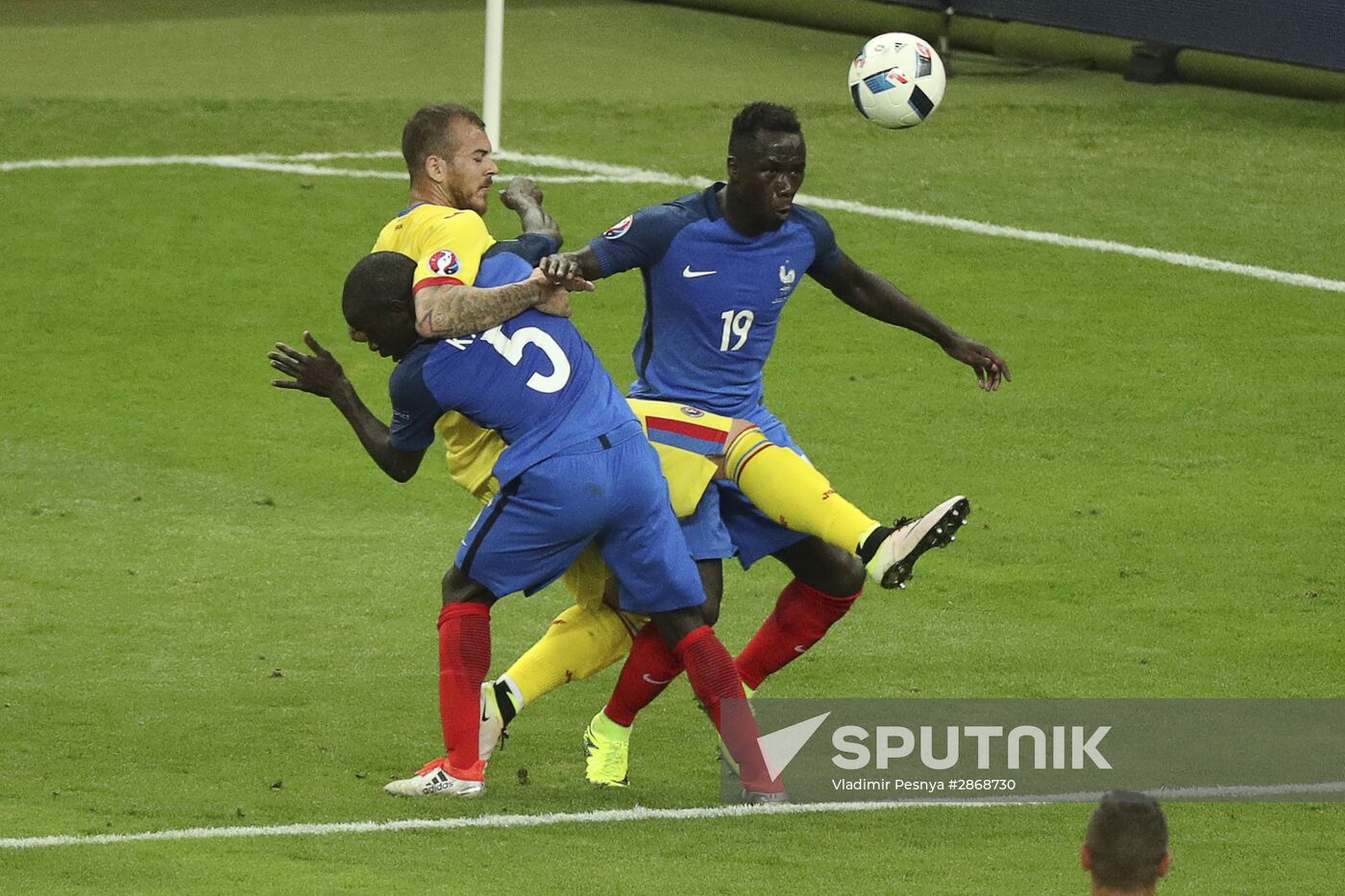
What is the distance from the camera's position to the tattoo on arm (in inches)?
272

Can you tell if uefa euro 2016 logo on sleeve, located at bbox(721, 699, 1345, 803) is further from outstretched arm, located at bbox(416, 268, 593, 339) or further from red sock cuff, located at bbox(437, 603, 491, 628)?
outstretched arm, located at bbox(416, 268, 593, 339)

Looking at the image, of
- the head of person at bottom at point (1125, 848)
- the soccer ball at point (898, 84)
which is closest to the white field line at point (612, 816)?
the head of person at bottom at point (1125, 848)

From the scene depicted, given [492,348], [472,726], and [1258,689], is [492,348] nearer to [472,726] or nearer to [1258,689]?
[472,726]

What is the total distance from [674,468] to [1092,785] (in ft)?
5.56

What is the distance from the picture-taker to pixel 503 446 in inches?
287

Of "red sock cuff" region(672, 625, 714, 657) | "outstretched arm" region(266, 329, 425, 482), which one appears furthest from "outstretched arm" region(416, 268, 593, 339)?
"red sock cuff" region(672, 625, 714, 657)

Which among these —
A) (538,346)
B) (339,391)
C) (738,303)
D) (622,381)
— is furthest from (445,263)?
(622,381)

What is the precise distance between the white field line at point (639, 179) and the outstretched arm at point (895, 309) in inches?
304

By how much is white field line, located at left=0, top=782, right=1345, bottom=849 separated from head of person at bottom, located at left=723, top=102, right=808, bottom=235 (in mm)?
1919

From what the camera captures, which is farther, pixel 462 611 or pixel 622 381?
pixel 622 381

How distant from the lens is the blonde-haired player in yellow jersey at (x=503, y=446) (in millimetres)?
7012

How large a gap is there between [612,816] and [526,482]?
41.9 inches

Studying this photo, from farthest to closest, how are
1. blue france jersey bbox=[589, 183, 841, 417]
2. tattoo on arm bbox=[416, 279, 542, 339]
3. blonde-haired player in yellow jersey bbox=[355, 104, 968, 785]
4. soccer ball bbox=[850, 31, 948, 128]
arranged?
soccer ball bbox=[850, 31, 948, 128] → blue france jersey bbox=[589, 183, 841, 417] → blonde-haired player in yellow jersey bbox=[355, 104, 968, 785] → tattoo on arm bbox=[416, 279, 542, 339]

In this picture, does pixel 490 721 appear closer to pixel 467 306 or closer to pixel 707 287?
pixel 467 306
